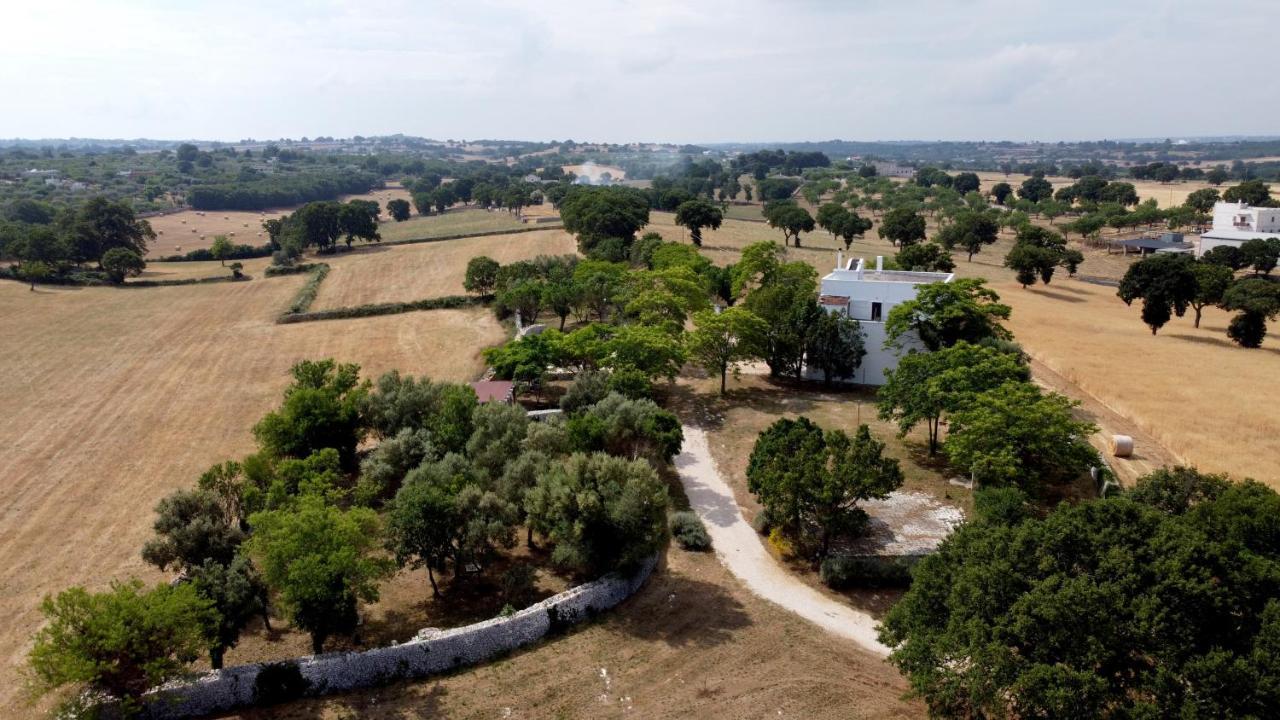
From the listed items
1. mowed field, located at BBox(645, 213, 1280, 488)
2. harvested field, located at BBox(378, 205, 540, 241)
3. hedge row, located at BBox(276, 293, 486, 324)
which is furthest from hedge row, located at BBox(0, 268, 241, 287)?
mowed field, located at BBox(645, 213, 1280, 488)

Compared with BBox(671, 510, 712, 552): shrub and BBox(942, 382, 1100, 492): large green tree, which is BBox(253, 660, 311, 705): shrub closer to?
BBox(671, 510, 712, 552): shrub

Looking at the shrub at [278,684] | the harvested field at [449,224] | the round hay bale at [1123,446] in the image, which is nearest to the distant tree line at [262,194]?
the harvested field at [449,224]

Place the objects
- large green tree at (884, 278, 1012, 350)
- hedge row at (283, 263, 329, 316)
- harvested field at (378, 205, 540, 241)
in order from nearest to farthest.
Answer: large green tree at (884, 278, 1012, 350) < hedge row at (283, 263, 329, 316) < harvested field at (378, 205, 540, 241)

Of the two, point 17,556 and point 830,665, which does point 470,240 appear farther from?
point 830,665

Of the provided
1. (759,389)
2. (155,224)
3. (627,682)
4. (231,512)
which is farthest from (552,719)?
(155,224)

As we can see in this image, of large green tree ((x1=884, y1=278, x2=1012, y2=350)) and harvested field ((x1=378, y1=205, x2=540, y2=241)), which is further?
harvested field ((x1=378, y1=205, x2=540, y2=241))

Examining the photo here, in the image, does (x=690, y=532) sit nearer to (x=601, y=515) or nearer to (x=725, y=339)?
(x=601, y=515)

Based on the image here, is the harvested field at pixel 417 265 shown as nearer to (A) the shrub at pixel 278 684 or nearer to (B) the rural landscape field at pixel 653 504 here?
(B) the rural landscape field at pixel 653 504

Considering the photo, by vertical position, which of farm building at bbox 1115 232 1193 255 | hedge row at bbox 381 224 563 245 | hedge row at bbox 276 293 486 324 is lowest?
hedge row at bbox 276 293 486 324

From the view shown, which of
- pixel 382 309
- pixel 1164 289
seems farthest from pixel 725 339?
pixel 1164 289
